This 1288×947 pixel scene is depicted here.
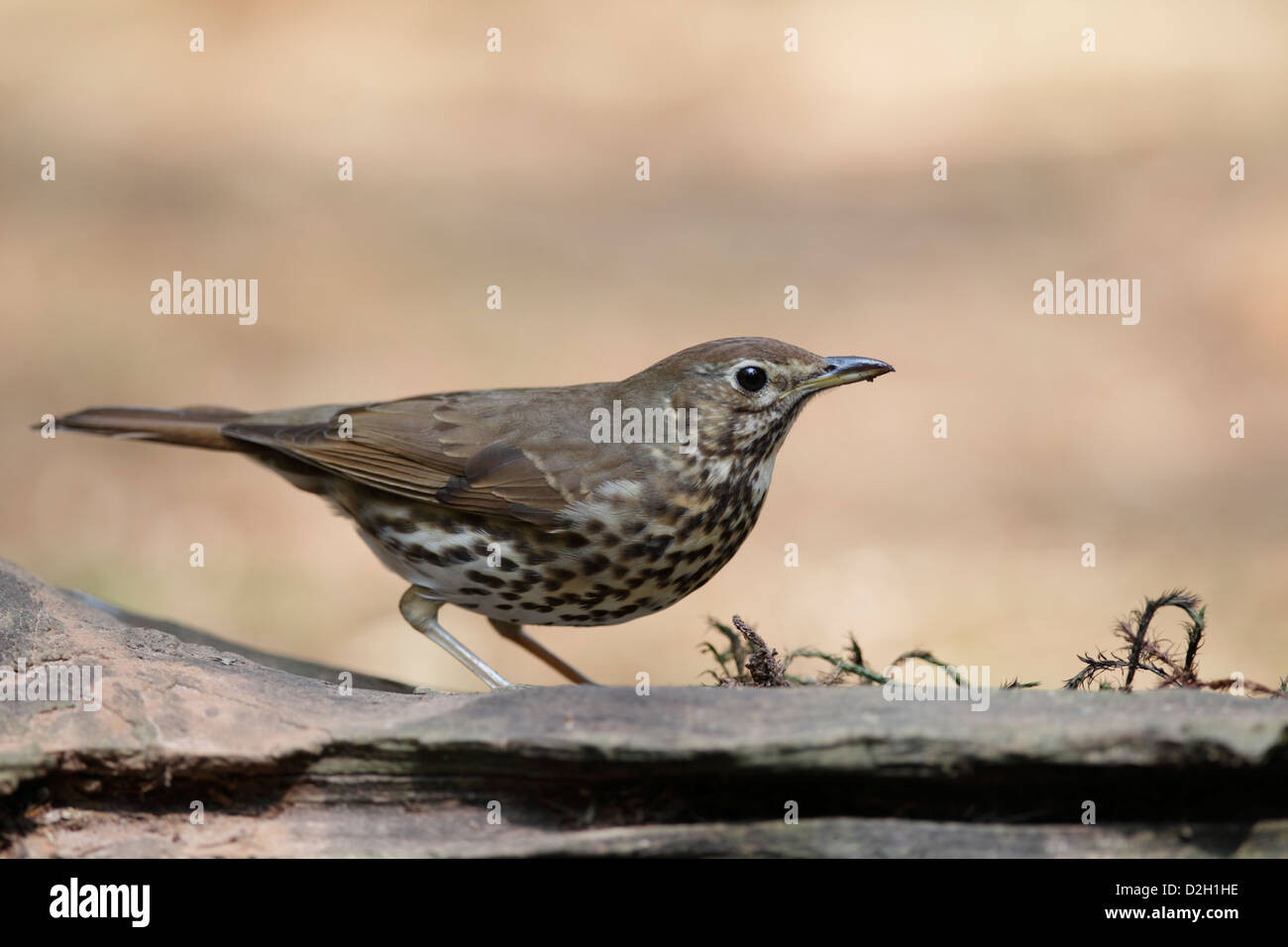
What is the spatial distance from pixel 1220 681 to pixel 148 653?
3529 millimetres

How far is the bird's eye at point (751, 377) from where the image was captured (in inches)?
213

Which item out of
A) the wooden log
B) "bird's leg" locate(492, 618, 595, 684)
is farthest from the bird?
the wooden log

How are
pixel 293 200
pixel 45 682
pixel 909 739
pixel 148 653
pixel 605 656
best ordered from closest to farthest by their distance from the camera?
pixel 909 739
pixel 45 682
pixel 148 653
pixel 605 656
pixel 293 200

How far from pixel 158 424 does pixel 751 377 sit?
2757 millimetres

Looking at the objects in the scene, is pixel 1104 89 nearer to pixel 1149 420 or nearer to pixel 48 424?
pixel 1149 420

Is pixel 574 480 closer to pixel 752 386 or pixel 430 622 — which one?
pixel 752 386

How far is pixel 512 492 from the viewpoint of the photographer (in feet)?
17.8

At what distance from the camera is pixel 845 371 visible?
535cm

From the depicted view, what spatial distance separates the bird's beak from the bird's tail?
2.61 meters

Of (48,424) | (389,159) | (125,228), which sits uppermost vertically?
(389,159)

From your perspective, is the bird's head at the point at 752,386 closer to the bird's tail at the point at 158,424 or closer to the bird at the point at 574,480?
the bird at the point at 574,480

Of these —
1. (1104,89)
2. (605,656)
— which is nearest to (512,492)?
(605,656)
